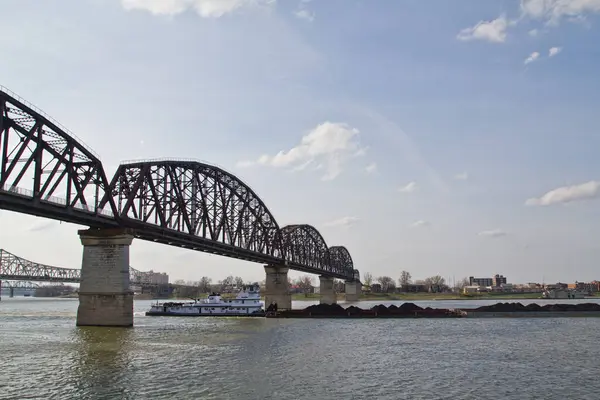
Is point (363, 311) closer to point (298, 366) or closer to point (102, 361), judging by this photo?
point (298, 366)

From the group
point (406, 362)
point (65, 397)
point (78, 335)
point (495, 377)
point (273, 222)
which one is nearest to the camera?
point (65, 397)

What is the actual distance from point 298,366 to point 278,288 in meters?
98.1

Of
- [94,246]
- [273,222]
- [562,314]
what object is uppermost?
[273,222]

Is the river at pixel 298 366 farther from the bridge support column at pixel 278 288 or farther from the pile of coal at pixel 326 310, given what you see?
the bridge support column at pixel 278 288

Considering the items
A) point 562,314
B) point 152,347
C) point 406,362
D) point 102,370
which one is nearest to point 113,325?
point 152,347

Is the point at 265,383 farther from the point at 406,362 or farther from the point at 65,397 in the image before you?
the point at 406,362

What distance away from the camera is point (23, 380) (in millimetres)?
31266

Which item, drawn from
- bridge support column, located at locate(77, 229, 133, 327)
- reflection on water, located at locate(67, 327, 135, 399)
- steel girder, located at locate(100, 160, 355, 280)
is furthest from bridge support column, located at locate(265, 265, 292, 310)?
reflection on water, located at locate(67, 327, 135, 399)

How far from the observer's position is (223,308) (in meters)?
105

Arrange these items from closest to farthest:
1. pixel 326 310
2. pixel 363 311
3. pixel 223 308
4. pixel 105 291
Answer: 1. pixel 105 291
2. pixel 363 311
3. pixel 326 310
4. pixel 223 308

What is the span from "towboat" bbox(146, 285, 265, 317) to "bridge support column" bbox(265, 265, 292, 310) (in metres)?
18.1

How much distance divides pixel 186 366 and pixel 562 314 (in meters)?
82.0

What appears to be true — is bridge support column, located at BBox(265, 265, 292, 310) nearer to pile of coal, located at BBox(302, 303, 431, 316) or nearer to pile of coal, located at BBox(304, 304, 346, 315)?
pile of coal, located at BBox(304, 304, 346, 315)

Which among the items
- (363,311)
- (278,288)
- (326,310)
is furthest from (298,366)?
(278,288)
